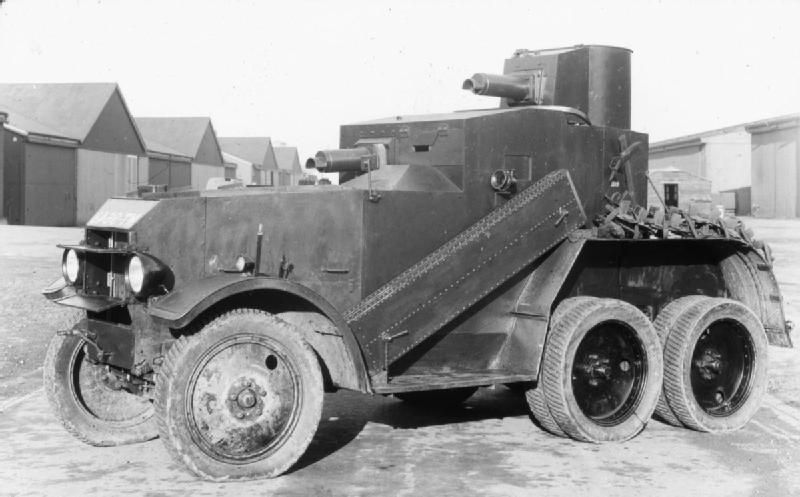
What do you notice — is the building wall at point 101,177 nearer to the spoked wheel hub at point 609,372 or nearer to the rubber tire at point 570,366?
the spoked wheel hub at point 609,372

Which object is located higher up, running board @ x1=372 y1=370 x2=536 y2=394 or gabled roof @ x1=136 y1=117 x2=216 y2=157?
gabled roof @ x1=136 y1=117 x2=216 y2=157

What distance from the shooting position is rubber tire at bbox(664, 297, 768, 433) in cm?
785

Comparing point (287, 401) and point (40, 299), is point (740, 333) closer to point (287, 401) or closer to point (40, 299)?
point (287, 401)

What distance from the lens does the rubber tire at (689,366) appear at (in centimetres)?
785

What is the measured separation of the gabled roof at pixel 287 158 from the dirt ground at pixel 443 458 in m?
77.9

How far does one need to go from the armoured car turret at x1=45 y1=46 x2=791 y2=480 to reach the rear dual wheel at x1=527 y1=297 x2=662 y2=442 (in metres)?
0.02

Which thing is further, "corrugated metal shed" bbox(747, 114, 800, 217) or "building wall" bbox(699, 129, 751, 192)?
"building wall" bbox(699, 129, 751, 192)

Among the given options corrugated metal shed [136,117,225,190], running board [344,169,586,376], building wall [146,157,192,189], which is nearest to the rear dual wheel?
running board [344,169,586,376]

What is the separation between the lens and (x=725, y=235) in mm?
8203

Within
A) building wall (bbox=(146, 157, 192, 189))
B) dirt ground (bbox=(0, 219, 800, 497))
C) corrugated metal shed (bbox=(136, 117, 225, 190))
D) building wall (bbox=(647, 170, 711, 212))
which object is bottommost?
dirt ground (bbox=(0, 219, 800, 497))

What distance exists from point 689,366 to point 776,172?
39.7 meters

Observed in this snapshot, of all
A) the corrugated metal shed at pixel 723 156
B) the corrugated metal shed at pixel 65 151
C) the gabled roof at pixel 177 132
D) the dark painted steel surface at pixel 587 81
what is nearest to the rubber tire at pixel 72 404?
the dark painted steel surface at pixel 587 81

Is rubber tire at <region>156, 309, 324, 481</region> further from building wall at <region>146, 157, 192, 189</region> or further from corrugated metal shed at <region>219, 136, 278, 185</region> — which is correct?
corrugated metal shed at <region>219, 136, 278, 185</region>

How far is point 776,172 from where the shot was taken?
44.9 metres
